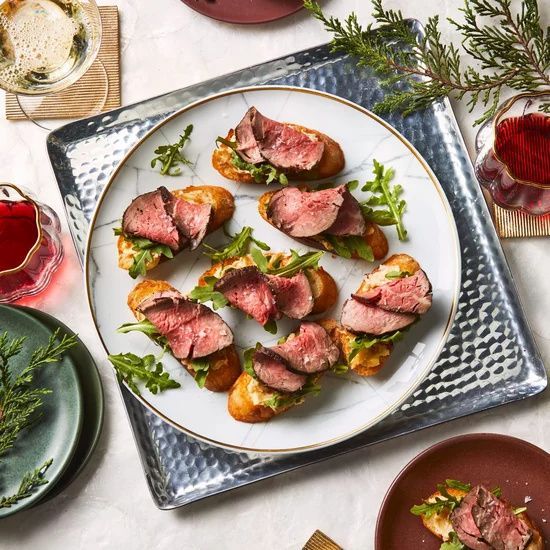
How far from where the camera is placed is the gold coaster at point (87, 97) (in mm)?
2941

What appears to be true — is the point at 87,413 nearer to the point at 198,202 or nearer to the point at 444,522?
the point at 198,202

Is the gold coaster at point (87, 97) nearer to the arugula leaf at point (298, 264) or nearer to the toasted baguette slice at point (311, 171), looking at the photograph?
the toasted baguette slice at point (311, 171)

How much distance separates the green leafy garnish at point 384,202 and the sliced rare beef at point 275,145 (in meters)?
0.22

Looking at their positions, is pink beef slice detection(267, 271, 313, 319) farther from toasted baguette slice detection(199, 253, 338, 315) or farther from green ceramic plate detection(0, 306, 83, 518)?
green ceramic plate detection(0, 306, 83, 518)

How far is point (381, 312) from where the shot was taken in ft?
8.50

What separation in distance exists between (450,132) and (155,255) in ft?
3.62

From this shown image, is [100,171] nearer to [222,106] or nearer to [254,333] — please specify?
[222,106]

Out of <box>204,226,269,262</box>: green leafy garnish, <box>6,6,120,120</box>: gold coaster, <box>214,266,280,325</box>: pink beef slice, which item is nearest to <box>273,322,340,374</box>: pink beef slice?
<box>214,266,280,325</box>: pink beef slice

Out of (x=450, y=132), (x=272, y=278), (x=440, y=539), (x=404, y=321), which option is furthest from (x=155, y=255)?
(x=440, y=539)

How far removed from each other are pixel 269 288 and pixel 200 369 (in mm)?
340

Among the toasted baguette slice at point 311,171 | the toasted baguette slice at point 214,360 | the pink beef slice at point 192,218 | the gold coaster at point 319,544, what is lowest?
the gold coaster at point 319,544

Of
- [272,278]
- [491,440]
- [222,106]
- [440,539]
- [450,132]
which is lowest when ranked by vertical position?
[440,539]

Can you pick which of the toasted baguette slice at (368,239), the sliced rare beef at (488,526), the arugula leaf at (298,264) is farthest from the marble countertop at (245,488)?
the arugula leaf at (298,264)

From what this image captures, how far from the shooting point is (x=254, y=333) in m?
2.75
